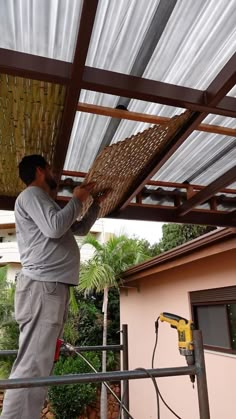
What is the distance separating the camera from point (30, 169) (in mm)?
1682

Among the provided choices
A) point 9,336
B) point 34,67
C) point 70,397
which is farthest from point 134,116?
point 9,336

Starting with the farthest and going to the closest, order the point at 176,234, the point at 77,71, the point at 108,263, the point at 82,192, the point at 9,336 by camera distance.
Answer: the point at 176,234
the point at 9,336
the point at 108,263
the point at 82,192
the point at 77,71

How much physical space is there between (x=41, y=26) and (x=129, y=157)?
73cm

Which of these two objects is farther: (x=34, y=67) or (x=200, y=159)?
(x=200, y=159)

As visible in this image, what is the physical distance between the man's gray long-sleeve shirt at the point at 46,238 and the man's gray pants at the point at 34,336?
0.18 feet

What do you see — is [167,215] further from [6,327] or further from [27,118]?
[6,327]

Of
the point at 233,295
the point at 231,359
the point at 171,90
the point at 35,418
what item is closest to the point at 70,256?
the point at 35,418

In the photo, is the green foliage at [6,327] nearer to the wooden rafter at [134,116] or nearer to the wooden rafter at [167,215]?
the wooden rafter at [167,215]

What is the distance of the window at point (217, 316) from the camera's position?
387cm

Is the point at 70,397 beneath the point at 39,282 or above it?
beneath

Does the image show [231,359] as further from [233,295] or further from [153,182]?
[153,182]

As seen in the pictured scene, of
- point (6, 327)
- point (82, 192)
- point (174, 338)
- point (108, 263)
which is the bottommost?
point (174, 338)

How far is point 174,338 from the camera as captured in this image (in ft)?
16.7

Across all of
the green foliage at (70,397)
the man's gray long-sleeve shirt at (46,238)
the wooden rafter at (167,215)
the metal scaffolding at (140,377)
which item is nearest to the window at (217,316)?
the wooden rafter at (167,215)
